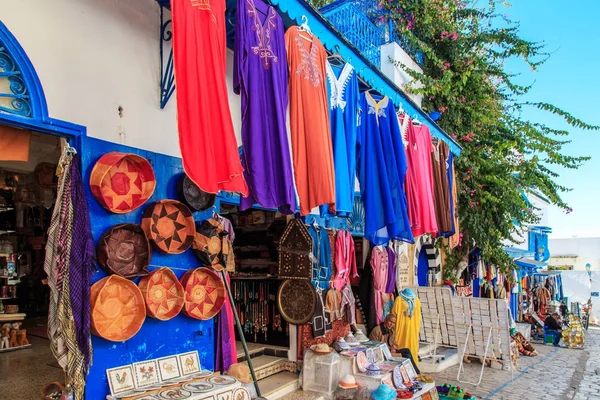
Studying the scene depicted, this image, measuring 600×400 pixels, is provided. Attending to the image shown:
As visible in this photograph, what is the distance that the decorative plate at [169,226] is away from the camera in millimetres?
3463

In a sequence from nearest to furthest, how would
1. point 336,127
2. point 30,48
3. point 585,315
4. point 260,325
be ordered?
point 30,48
point 336,127
point 260,325
point 585,315

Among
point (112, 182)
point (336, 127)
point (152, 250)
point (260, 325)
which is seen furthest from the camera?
point (260, 325)

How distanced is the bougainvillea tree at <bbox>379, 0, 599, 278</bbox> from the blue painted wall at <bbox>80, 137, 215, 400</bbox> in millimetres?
6741

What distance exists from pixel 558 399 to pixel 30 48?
767 centimetres

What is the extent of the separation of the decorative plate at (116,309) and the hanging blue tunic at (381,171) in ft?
7.73

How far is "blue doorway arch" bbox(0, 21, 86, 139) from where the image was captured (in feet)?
8.94

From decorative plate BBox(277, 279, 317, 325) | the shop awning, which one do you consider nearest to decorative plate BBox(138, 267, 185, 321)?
the shop awning

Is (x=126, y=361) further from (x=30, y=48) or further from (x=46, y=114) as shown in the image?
(x=30, y=48)

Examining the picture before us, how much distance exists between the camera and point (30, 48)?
9.47 feet

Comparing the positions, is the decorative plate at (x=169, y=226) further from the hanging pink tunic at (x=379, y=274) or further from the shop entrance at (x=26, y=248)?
the hanging pink tunic at (x=379, y=274)

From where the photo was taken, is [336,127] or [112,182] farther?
[336,127]

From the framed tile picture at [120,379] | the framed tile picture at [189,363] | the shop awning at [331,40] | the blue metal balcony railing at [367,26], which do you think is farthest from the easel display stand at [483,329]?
the framed tile picture at [120,379]

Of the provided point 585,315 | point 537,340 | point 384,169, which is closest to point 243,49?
point 384,169

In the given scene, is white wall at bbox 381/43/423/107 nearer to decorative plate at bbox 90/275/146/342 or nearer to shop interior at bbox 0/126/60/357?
shop interior at bbox 0/126/60/357
